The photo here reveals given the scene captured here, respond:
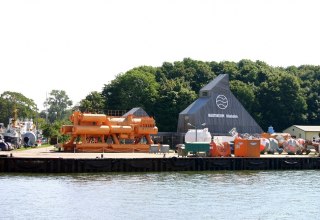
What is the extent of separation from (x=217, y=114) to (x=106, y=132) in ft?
90.2

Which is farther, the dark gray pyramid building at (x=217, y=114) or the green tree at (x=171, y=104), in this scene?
the green tree at (x=171, y=104)

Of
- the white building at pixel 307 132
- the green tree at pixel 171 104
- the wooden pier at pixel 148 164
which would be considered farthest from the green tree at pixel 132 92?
the wooden pier at pixel 148 164

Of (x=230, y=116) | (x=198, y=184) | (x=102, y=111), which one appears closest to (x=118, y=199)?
(x=198, y=184)

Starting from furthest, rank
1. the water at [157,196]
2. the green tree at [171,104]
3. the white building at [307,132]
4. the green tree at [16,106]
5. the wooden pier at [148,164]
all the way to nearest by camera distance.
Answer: the green tree at [16,106] < the green tree at [171,104] < the white building at [307,132] < the wooden pier at [148,164] < the water at [157,196]

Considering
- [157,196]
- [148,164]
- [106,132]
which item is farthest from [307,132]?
[157,196]

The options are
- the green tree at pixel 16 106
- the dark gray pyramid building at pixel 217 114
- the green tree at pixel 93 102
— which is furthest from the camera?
the green tree at pixel 16 106

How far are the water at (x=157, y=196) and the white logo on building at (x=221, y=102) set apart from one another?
40.9 m

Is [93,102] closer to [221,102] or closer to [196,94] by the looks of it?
[196,94]

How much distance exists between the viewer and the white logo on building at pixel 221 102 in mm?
106994

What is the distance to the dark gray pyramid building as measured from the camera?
105 m

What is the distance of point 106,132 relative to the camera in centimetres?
8400

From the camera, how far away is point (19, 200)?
4569cm

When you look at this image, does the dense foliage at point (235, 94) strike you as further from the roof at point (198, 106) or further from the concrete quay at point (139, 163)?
the concrete quay at point (139, 163)

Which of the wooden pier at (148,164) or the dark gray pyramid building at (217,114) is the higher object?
the dark gray pyramid building at (217,114)
